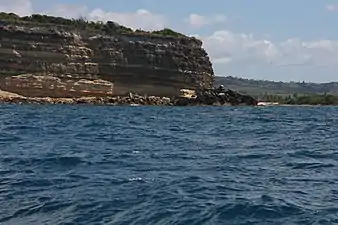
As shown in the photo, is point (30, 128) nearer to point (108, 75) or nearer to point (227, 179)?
point (227, 179)

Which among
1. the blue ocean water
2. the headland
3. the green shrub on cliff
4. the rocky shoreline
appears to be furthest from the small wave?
the green shrub on cliff

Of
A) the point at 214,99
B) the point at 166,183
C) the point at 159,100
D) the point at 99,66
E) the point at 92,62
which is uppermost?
the point at 92,62

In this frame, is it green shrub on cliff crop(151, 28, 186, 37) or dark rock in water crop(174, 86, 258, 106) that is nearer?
dark rock in water crop(174, 86, 258, 106)

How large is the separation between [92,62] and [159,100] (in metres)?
10.8

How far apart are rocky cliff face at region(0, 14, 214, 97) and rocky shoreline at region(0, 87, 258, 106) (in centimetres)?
150

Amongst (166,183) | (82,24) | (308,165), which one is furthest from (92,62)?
(166,183)

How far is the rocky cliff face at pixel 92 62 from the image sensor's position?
8250cm

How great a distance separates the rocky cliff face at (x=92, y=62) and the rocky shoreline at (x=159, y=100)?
1.50 metres

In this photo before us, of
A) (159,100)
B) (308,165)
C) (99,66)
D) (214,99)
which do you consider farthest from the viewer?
(214,99)

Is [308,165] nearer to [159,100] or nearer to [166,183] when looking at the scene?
[166,183]

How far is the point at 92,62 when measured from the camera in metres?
86.9

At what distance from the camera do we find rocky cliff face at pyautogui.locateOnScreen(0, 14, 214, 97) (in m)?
82.5

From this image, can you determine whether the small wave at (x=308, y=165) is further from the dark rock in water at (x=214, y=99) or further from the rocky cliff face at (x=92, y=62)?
the dark rock in water at (x=214, y=99)

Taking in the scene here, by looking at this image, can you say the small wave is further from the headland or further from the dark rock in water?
the dark rock in water
